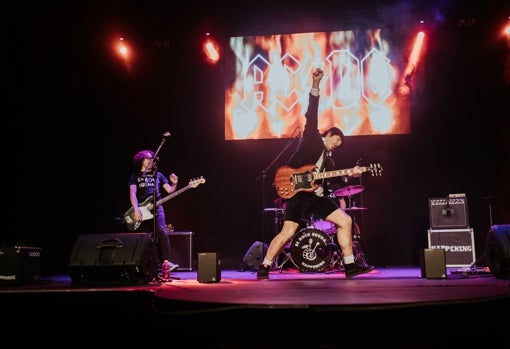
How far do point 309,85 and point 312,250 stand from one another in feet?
10.4

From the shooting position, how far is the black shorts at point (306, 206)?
566cm

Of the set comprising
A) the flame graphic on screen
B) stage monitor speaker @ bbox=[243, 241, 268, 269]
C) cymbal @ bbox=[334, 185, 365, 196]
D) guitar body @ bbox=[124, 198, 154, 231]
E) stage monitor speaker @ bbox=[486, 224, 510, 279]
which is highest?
the flame graphic on screen

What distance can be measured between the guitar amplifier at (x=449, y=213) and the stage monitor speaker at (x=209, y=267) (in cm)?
410

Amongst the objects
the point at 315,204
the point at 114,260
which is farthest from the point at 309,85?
the point at 114,260

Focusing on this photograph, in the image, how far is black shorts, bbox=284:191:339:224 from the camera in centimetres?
566

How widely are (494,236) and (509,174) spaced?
140 inches

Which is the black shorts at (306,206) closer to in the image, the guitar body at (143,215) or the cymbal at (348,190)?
the cymbal at (348,190)

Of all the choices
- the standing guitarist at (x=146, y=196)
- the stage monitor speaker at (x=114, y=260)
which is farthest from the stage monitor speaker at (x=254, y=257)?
the stage monitor speaker at (x=114, y=260)

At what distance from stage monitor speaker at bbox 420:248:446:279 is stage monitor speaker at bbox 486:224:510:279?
65cm

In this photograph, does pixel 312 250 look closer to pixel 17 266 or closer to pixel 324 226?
pixel 324 226

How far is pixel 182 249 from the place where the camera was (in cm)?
847

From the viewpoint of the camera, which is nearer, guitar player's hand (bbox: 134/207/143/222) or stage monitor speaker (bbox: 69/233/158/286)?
stage monitor speaker (bbox: 69/233/158/286)

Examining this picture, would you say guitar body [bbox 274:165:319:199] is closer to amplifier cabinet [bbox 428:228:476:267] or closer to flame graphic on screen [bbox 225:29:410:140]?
flame graphic on screen [bbox 225:29:410:140]

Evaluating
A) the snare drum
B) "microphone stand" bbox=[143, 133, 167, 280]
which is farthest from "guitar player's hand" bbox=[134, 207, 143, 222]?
the snare drum
